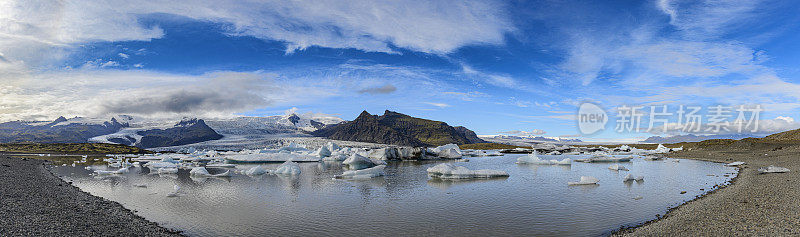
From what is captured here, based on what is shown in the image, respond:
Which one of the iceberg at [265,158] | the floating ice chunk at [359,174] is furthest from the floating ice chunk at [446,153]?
the floating ice chunk at [359,174]

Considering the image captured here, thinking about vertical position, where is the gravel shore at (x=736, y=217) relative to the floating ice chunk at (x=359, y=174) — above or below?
above

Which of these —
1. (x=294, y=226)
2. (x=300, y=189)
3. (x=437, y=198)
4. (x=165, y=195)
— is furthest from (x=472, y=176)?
(x=165, y=195)

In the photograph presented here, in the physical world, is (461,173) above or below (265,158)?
above

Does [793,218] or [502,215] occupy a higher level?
[793,218]

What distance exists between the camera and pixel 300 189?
2281 centimetres

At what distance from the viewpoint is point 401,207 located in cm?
1650

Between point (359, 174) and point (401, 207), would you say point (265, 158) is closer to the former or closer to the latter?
point (359, 174)

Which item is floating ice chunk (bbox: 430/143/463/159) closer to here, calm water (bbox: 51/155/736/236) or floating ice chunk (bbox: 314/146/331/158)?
floating ice chunk (bbox: 314/146/331/158)

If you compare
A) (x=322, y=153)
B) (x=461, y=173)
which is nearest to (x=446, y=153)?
(x=322, y=153)

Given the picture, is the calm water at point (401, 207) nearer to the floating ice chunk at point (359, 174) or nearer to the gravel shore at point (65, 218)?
the gravel shore at point (65, 218)

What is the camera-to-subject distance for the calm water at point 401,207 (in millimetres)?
12617

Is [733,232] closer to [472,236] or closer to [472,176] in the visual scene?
[472,236]

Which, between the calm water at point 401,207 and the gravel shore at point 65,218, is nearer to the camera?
the gravel shore at point 65,218

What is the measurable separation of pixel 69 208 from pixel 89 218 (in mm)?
2559
